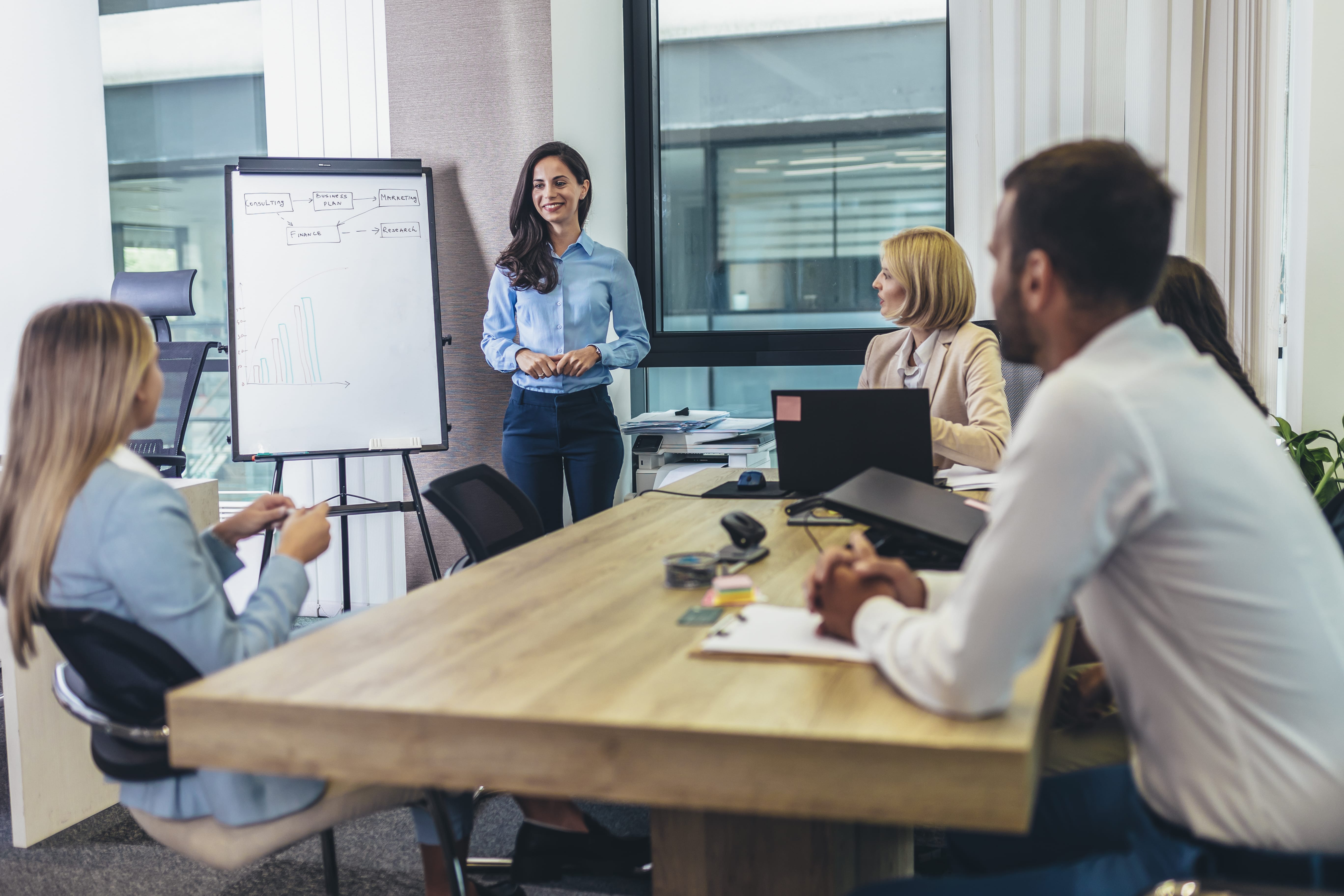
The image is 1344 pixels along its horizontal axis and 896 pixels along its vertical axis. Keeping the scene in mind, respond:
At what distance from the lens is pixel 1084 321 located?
102cm

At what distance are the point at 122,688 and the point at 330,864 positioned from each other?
0.82 m

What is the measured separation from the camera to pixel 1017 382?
3.07 m

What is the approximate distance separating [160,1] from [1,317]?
1573 millimetres

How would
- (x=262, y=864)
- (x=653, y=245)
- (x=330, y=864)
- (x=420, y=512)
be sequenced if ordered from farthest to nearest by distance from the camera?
(x=653, y=245) < (x=420, y=512) < (x=262, y=864) < (x=330, y=864)

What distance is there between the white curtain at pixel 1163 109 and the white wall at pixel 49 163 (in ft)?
11.0

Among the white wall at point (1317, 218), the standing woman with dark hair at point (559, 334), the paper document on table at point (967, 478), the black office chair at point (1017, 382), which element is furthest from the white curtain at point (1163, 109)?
the standing woman with dark hair at point (559, 334)

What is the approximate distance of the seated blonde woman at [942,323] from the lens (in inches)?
104

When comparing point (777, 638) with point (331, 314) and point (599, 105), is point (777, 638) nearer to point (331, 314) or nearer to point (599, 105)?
point (331, 314)

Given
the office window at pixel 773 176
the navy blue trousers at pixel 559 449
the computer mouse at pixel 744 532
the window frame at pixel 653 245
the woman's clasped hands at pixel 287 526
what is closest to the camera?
the woman's clasped hands at pixel 287 526

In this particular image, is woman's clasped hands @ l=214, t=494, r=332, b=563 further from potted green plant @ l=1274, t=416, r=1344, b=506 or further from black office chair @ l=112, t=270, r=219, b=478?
potted green plant @ l=1274, t=416, r=1344, b=506

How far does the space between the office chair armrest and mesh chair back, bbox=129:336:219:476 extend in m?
2.30

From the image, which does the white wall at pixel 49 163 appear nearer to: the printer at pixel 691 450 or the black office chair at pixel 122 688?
the printer at pixel 691 450

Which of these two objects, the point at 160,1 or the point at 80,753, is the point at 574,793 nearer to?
the point at 80,753

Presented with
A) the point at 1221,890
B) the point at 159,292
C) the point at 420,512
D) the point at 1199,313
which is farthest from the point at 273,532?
the point at 1221,890
